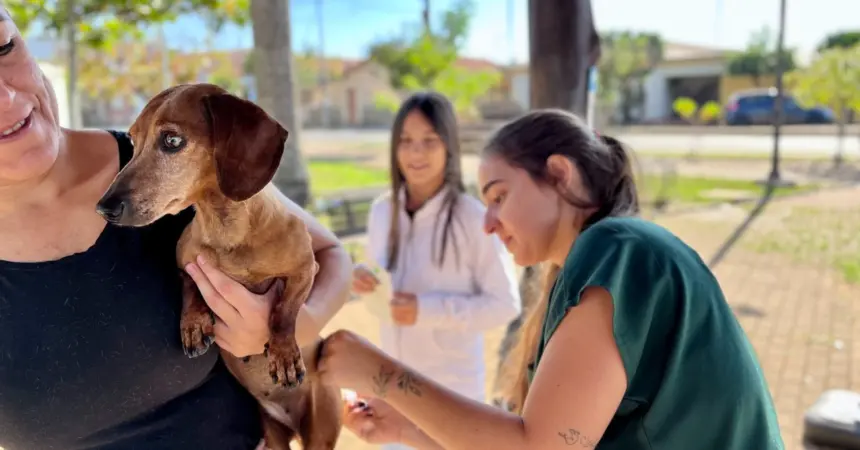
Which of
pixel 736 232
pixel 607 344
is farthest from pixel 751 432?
pixel 736 232

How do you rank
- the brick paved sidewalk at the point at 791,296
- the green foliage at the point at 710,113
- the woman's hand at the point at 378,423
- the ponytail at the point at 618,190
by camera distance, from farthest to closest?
the green foliage at the point at 710,113
the brick paved sidewalk at the point at 791,296
the woman's hand at the point at 378,423
the ponytail at the point at 618,190

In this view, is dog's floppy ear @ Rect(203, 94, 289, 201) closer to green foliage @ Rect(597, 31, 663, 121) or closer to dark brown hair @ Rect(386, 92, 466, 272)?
dark brown hair @ Rect(386, 92, 466, 272)

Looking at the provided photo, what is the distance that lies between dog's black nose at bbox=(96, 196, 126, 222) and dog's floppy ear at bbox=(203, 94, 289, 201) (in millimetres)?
196

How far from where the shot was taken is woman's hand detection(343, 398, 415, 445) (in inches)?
90.7

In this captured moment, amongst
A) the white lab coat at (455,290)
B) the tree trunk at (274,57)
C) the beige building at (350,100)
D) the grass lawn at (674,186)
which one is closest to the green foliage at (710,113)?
the grass lawn at (674,186)

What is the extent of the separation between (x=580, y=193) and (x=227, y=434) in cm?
112

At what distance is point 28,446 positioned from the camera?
1667 mm

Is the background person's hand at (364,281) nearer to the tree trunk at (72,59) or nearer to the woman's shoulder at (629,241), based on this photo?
the woman's shoulder at (629,241)

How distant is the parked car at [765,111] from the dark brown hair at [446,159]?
103ft

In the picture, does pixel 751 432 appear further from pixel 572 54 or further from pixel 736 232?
pixel 736 232

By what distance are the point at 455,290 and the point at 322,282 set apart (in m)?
1.64

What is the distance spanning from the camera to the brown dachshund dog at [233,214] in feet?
4.68

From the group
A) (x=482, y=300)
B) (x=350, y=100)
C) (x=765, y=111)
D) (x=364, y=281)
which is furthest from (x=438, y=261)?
(x=350, y=100)

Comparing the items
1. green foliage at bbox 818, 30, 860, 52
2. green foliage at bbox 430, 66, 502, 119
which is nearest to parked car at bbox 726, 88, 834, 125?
green foliage at bbox 818, 30, 860, 52
